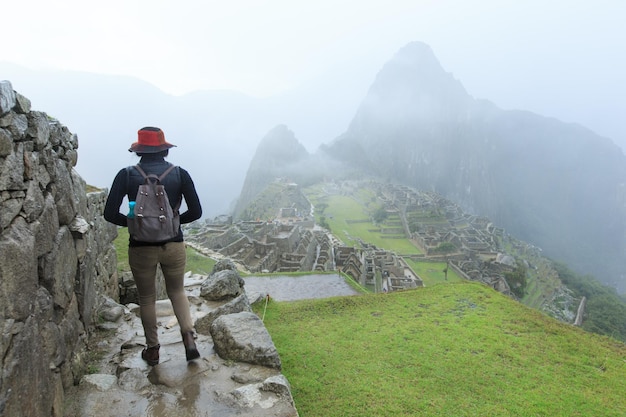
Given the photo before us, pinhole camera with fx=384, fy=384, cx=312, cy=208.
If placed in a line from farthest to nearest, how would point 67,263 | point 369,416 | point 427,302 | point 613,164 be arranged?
1. point 613,164
2. point 427,302
3. point 369,416
4. point 67,263

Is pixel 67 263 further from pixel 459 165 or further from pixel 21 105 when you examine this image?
pixel 459 165

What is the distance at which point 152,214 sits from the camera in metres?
3.65

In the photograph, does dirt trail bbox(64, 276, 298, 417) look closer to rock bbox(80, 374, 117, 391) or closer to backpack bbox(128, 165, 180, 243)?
rock bbox(80, 374, 117, 391)

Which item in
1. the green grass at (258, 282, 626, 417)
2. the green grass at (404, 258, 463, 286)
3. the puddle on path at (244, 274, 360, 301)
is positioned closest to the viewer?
the green grass at (258, 282, 626, 417)

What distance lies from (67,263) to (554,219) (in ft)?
575

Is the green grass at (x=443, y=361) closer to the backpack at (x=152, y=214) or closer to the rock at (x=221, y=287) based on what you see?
the rock at (x=221, y=287)

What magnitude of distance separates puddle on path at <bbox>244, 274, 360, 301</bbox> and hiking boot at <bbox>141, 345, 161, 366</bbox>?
819 centimetres

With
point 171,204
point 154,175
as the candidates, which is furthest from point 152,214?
point 154,175

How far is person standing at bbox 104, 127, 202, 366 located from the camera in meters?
3.74

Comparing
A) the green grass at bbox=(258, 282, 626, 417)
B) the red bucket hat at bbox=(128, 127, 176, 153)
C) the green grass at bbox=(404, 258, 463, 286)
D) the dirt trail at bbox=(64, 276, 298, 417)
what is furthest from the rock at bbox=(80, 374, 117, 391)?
the green grass at bbox=(404, 258, 463, 286)

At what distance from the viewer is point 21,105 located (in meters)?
2.91

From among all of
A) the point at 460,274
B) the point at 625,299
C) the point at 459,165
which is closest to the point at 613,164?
the point at 459,165

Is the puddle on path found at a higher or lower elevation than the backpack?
lower

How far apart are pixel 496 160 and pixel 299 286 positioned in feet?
604
